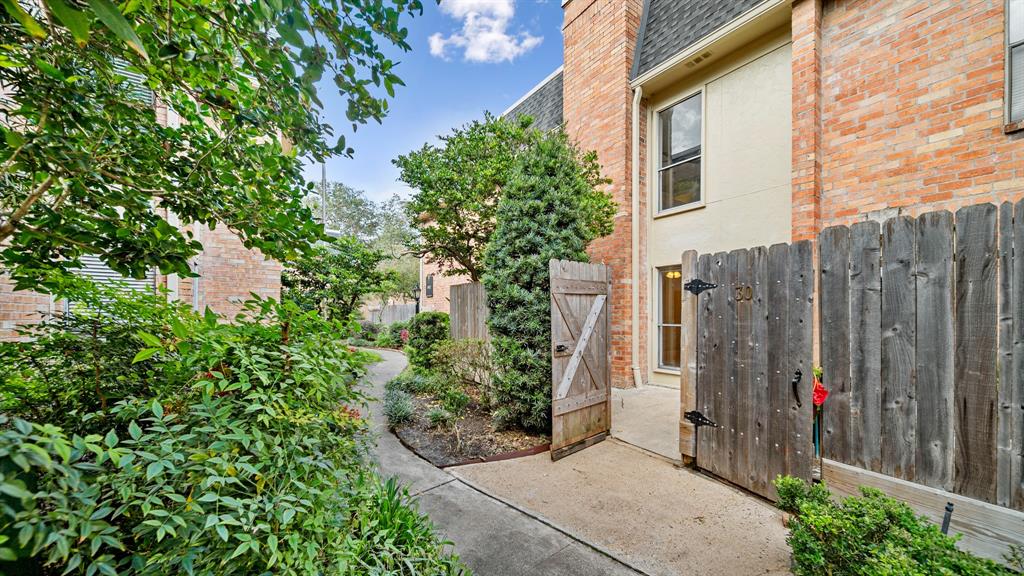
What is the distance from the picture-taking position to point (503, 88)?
9.53 metres

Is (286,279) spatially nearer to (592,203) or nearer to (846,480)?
(592,203)

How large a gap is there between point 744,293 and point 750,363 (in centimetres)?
54

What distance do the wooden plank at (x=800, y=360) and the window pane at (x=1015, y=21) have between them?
3504 mm

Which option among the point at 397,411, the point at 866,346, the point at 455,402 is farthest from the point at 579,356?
the point at 397,411

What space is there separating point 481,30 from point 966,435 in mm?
9688

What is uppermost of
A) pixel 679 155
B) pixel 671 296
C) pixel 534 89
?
pixel 534 89

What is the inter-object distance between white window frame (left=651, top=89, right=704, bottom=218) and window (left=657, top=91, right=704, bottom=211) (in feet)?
0.05

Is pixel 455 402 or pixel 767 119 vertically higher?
pixel 767 119

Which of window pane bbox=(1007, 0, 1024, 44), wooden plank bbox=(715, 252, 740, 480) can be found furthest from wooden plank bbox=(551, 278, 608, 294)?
window pane bbox=(1007, 0, 1024, 44)

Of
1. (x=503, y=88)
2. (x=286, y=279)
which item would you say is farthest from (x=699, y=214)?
(x=286, y=279)

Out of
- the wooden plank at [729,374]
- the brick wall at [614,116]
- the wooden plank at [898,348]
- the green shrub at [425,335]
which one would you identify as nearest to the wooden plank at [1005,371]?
the wooden plank at [898,348]

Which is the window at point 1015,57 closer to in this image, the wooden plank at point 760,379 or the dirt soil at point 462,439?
the wooden plank at point 760,379

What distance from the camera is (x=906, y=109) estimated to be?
13.5 ft

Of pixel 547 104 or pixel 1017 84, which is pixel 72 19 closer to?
pixel 1017 84
